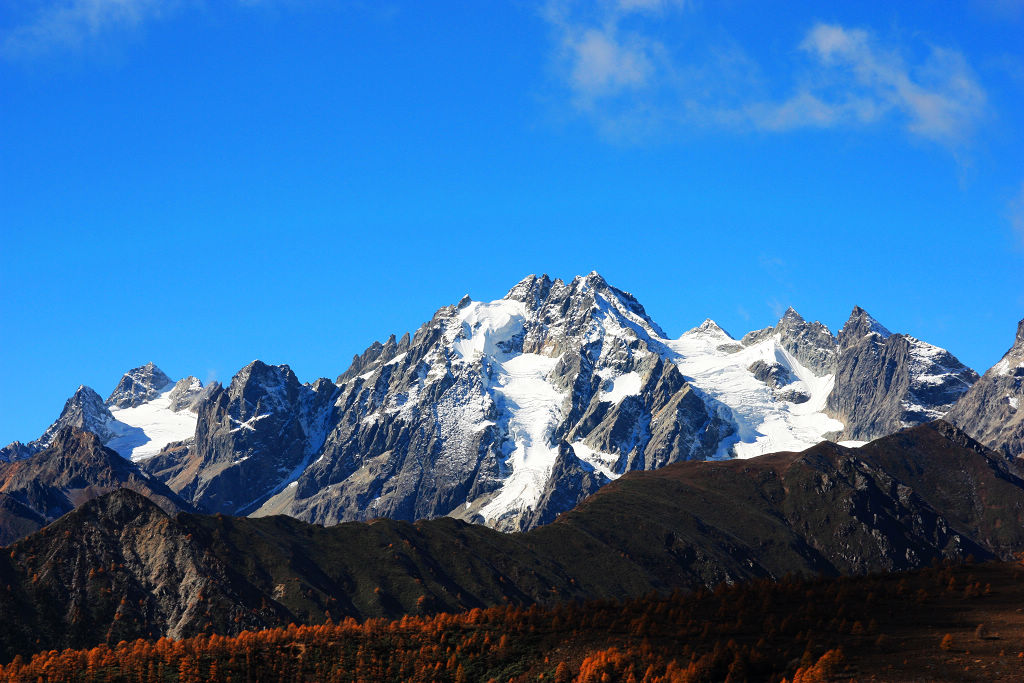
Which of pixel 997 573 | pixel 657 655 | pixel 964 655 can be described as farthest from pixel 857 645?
pixel 997 573

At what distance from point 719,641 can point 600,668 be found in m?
13.6

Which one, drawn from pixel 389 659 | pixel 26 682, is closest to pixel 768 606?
pixel 389 659

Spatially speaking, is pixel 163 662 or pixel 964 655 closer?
pixel 964 655

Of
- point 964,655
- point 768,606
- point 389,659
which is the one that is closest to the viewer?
point 964,655

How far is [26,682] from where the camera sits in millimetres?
187375

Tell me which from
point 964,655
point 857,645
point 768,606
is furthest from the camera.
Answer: point 768,606

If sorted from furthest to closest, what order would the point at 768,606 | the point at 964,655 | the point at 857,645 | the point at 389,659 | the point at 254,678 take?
1. the point at 254,678
2. the point at 389,659
3. the point at 768,606
4. the point at 857,645
5. the point at 964,655

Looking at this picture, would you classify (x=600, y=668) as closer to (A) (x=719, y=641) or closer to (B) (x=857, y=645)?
(A) (x=719, y=641)

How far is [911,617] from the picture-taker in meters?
130

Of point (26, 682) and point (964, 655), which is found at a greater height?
point (26, 682)

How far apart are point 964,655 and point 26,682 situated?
145 m

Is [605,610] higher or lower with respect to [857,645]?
higher

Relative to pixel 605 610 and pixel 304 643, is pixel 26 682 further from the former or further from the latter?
pixel 605 610

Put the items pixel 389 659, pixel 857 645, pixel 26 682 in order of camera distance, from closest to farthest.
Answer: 1. pixel 857 645
2. pixel 389 659
3. pixel 26 682
